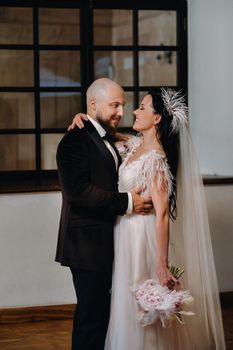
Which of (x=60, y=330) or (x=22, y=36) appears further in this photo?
(x=22, y=36)

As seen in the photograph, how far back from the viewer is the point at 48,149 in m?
5.29

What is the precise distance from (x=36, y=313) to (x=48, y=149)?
3.93ft

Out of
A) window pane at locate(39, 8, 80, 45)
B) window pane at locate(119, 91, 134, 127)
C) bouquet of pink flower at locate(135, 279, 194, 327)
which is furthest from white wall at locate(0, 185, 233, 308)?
bouquet of pink flower at locate(135, 279, 194, 327)

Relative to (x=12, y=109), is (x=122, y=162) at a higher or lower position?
lower

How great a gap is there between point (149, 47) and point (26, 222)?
1.62 metres

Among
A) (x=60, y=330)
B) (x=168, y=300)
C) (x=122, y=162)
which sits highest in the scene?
(x=122, y=162)

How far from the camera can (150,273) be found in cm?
358

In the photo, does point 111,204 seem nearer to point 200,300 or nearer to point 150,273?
point 150,273

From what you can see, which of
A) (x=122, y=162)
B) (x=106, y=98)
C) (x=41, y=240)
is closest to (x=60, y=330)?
(x=41, y=240)

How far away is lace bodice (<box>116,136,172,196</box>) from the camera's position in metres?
3.44

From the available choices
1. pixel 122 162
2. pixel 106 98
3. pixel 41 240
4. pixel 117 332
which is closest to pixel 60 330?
pixel 41 240

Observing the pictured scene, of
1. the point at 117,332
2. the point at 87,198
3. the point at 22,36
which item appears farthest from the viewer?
the point at 22,36

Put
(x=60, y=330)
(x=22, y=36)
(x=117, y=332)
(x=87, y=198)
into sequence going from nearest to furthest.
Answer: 1. (x=87, y=198)
2. (x=117, y=332)
3. (x=60, y=330)
4. (x=22, y=36)

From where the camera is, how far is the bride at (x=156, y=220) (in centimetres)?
345
